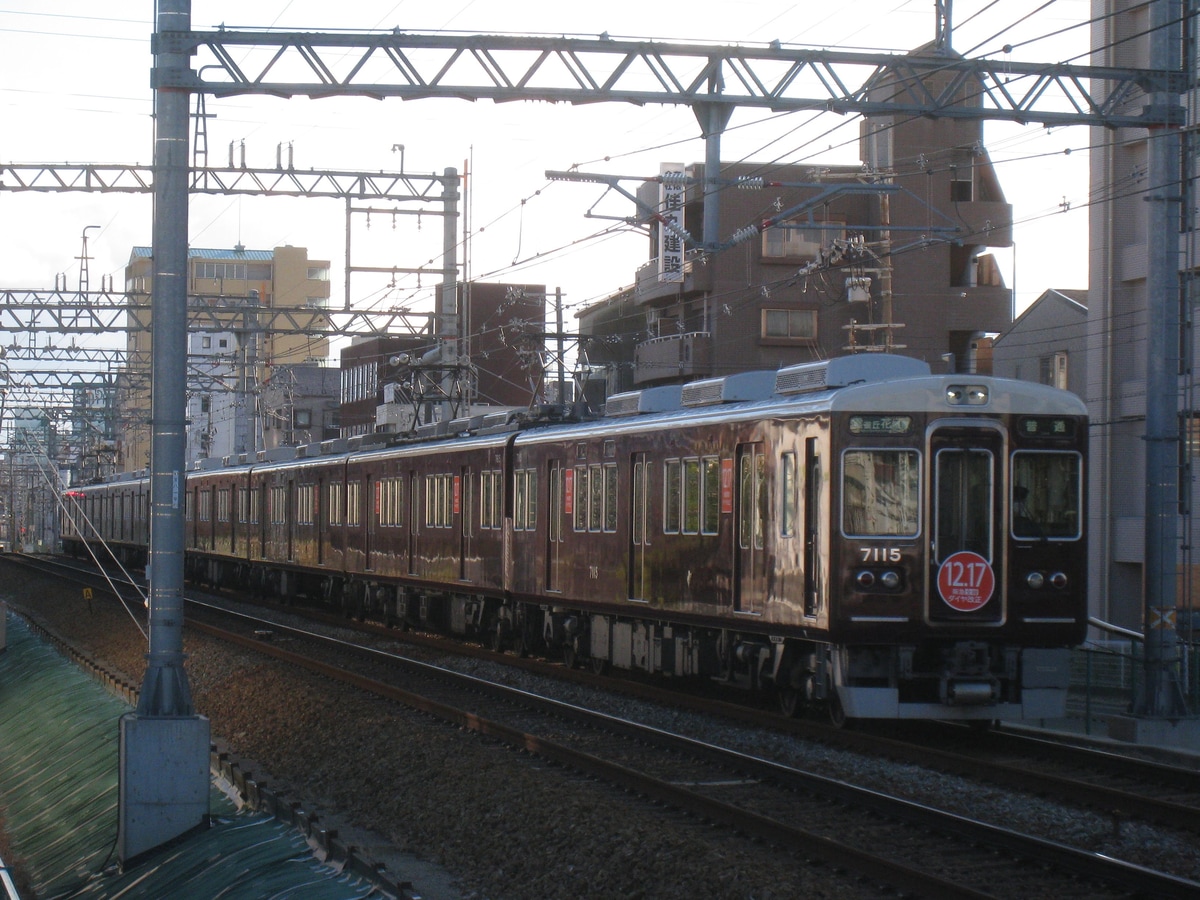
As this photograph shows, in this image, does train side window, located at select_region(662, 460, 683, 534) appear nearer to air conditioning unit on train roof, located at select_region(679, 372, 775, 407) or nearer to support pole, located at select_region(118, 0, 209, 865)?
air conditioning unit on train roof, located at select_region(679, 372, 775, 407)

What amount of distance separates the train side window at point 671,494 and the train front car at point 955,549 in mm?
2706

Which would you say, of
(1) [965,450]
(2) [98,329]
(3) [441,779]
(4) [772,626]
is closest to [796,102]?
(1) [965,450]

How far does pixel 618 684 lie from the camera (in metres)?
14.7

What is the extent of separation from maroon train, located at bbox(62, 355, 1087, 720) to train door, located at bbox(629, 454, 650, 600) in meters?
0.02

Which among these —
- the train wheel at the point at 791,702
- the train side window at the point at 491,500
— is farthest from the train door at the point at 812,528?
the train side window at the point at 491,500

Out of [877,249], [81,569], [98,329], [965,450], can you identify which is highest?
[877,249]

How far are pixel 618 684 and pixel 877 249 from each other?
22529mm

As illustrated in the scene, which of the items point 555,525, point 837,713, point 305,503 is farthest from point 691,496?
point 305,503

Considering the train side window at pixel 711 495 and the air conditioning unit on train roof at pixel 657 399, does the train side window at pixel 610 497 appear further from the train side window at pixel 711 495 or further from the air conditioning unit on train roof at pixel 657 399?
the train side window at pixel 711 495

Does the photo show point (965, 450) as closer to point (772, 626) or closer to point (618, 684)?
point (772, 626)

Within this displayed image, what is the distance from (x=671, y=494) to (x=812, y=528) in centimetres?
266

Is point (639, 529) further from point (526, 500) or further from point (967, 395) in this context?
point (967, 395)

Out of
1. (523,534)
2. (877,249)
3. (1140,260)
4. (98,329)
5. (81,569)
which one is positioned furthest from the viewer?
(81,569)

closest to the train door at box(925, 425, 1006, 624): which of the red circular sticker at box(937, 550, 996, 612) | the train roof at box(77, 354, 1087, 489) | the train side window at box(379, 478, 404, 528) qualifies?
the red circular sticker at box(937, 550, 996, 612)
